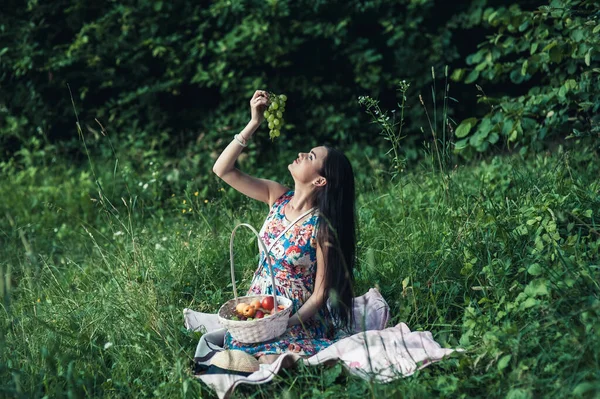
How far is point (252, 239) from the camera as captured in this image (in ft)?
14.2

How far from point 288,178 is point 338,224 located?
2971mm

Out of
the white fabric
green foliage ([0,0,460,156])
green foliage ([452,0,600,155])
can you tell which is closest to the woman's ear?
the white fabric

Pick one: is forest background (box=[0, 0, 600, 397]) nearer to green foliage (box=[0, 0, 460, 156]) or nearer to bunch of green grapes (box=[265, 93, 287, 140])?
green foliage (box=[0, 0, 460, 156])

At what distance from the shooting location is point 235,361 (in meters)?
3.16

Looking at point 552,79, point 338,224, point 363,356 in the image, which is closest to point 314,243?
point 338,224

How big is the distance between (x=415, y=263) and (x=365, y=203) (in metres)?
1.21

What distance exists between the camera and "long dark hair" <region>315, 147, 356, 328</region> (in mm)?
3416

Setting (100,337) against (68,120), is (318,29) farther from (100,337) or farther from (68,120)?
(100,337)

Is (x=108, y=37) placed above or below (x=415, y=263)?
above

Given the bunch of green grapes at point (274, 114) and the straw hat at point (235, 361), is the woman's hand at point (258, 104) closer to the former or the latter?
the bunch of green grapes at point (274, 114)

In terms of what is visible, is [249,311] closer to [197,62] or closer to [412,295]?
[412,295]

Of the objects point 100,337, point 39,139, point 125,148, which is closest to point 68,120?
point 39,139

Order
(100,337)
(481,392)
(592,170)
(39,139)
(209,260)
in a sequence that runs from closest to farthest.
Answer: (481,392)
(100,337)
(209,260)
(592,170)
(39,139)

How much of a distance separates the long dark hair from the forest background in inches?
9.0
